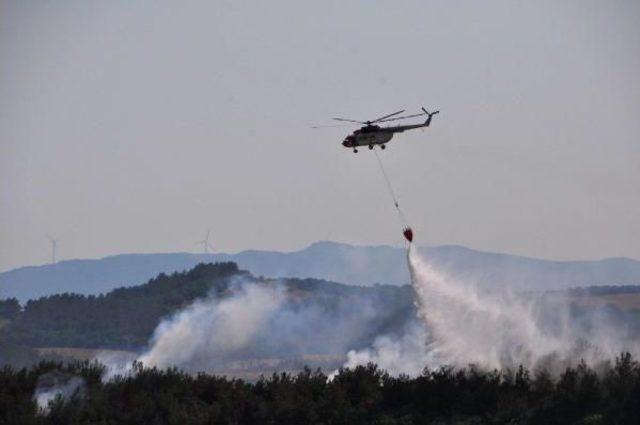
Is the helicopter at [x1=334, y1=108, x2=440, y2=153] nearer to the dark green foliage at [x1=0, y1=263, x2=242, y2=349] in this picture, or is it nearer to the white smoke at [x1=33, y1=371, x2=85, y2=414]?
the white smoke at [x1=33, y1=371, x2=85, y2=414]

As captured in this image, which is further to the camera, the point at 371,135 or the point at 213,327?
the point at 213,327

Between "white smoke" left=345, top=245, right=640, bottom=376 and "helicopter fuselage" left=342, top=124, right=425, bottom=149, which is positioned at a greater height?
"helicopter fuselage" left=342, top=124, right=425, bottom=149

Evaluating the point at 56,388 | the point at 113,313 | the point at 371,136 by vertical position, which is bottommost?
the point at 56,388

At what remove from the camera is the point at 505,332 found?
9325 centimetres

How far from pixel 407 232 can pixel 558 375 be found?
34.2 feet

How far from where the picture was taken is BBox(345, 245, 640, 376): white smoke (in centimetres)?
8662

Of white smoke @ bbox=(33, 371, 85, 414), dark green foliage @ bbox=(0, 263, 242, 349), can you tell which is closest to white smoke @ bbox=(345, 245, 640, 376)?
white smoke @ bbox=(33, 371, 85, 414)

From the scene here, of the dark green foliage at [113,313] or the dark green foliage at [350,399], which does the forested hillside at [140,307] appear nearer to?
the dark green foliage at [113,313]

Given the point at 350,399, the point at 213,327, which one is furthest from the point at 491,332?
the point at 213,327

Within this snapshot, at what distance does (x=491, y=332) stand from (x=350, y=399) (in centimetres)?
2261

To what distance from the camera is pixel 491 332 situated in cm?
9244

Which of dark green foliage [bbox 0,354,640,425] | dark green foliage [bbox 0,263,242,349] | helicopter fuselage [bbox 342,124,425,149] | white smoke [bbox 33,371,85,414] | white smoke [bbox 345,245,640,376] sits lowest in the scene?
dark green foliage [bbox 0,354,640,425]

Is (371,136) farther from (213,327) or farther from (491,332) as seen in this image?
(213,327)

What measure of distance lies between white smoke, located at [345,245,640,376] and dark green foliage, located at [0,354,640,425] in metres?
9.06
